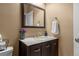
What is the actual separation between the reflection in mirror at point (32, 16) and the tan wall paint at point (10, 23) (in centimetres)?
10

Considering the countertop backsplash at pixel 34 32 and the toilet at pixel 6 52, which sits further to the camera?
the countertop backsplash at pixel 34 32

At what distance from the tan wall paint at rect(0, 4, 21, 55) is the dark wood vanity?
0.07 m

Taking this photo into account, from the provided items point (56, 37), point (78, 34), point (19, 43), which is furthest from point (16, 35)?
point (78, 34)

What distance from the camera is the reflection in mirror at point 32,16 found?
1647 mm

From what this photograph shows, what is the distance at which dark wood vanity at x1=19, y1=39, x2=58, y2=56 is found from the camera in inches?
62.7

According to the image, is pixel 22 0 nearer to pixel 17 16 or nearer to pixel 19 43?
pixel 17 16

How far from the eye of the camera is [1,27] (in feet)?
5.21

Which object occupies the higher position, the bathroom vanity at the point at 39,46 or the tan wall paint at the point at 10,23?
the tan wall paint at the point at 10,23

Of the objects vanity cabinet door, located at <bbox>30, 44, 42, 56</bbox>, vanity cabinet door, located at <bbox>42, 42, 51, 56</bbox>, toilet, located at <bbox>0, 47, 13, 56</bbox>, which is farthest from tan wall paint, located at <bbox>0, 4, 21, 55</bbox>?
vanity cabinet door, located at <bbox>42, 42, 51, 56</bbox>

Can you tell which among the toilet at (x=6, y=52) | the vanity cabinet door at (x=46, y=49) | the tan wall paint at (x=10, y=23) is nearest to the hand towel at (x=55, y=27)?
the vanity cabinet door at (x=46, y=49)

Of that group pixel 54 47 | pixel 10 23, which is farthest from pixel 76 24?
pixel 10 23

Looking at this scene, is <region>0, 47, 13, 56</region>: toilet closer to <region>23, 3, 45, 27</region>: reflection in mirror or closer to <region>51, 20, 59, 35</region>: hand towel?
<region>23, 3, 45, 27</region>: reflection in mirror

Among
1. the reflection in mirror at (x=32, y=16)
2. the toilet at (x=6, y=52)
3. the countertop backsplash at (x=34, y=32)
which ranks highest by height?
the reflection in mirror at (x=32, y=16)

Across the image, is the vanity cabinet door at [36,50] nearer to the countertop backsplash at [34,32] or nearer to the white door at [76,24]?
the countertop backsplash at [34,32]
